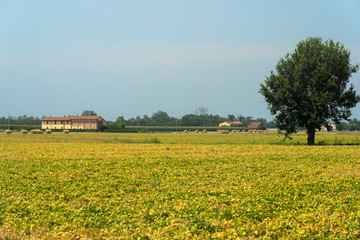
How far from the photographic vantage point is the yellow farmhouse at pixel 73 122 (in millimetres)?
133375

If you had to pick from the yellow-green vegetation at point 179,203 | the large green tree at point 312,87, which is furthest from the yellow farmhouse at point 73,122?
the yellow-green vegetation at point 179,203

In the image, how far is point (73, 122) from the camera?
13700 centimetres

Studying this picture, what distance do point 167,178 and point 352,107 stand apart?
1265 inches

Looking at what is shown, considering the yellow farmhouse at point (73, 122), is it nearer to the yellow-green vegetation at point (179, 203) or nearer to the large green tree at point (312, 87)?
the large green tree at point (312, 87)

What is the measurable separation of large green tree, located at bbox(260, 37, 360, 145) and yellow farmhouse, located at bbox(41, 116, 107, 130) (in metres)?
96.1

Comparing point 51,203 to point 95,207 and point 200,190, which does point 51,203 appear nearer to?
point 95,207

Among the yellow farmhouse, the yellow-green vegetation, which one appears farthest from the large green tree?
the yellow farmhouse

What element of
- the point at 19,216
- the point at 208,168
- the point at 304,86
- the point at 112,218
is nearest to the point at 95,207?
the point at 112,218

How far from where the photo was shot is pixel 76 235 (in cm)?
1002

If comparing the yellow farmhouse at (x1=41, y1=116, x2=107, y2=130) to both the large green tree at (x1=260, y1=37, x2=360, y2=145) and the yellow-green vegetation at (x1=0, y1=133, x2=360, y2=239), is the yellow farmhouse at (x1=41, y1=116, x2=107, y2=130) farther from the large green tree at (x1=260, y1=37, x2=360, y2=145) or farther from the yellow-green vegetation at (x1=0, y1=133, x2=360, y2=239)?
the yellow-green vegetation at (x1=0, y1=133, x2=360, y2=239)

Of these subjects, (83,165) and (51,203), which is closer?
(51,203)

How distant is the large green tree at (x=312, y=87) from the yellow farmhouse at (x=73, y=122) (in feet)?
315

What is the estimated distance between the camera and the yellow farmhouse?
133375 millimetres

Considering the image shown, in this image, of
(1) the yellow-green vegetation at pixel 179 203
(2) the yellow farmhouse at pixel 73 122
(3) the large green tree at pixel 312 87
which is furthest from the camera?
(2) the yellow farmhouse at pixel 73 122
